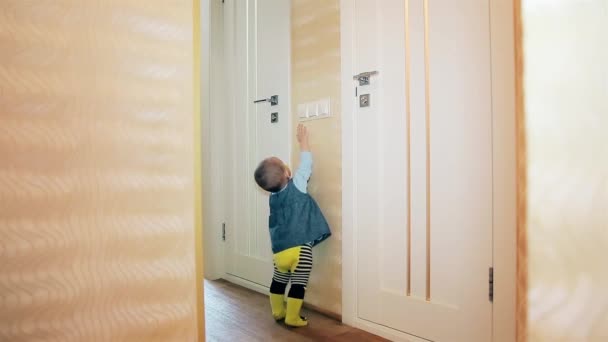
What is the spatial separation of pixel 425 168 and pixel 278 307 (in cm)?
101

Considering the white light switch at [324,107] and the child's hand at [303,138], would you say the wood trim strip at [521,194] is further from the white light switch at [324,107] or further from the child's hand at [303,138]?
the child's hand at [303,138]

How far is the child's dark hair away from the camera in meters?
1.98

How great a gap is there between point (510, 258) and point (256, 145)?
1600mm

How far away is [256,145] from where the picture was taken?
249 cm

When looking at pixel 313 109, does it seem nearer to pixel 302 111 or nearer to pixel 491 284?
pixel 302 111

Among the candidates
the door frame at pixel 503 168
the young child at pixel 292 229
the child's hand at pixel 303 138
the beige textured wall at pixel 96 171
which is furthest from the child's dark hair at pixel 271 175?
the beige textured wall at pixel 96 171

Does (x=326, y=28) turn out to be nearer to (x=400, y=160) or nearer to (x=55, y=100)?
(x=400, y=160)

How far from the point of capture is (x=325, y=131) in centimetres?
202

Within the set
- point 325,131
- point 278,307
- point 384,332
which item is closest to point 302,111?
point 325,131

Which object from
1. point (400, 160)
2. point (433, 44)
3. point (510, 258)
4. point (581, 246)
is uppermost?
point (433, 44)

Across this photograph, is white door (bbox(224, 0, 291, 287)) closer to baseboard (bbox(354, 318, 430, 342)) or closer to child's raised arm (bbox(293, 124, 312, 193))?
child's raised arm (bbox(293, 124, 312, 193))

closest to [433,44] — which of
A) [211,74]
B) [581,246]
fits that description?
[581,246]

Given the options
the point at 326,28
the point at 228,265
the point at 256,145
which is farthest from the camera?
the point at 228,265

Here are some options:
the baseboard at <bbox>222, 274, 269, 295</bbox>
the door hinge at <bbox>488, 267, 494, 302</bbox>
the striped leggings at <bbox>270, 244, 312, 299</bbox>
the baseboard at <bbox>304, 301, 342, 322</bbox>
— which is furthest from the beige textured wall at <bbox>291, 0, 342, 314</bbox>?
the door hinge at <bbox>488, 267, 494, 302</bbox>
